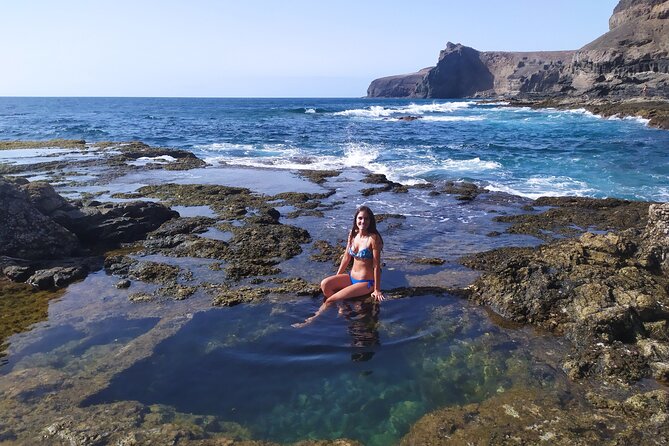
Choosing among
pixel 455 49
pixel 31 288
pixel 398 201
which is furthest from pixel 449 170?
pixel 455 49

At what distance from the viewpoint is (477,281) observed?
7500 millimetres

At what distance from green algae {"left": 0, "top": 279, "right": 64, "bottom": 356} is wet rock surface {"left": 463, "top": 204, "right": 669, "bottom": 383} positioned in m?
6.99

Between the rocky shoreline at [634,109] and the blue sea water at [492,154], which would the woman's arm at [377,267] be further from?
the rocky shoreline at [634,109]

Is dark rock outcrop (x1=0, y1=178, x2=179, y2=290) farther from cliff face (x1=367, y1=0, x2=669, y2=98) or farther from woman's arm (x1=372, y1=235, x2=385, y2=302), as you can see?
cliff face (x1=367, y1=0, x2=669, y2=98)

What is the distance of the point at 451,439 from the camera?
423 cm

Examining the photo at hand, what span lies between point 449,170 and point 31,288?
17.7 meters

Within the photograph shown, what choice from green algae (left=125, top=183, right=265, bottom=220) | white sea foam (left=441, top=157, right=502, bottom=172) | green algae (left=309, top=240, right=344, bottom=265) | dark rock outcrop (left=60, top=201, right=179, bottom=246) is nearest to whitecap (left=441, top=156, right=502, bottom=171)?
white sea foam (left=441, top=157, right=502, bottom=172)

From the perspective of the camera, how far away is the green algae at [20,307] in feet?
21.7

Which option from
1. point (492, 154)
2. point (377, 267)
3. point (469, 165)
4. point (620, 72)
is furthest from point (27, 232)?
point (620, 72)

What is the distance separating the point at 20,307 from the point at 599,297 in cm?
892

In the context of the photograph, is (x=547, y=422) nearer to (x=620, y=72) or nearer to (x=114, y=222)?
(x=114, y=222)

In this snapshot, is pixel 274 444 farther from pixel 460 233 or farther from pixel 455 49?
pixel 455 49

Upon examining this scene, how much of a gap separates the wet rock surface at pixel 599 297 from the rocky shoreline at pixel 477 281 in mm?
20

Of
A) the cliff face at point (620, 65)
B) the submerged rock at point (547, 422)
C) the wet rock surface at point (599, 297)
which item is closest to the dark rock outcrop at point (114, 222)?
the wet rock surface at point (599, 297)
